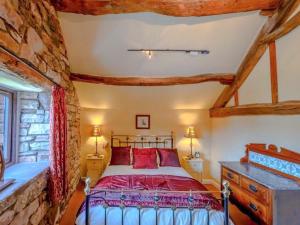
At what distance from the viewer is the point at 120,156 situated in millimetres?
4711

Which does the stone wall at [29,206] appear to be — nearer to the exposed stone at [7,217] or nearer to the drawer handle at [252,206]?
the exposed stone at [7,217]

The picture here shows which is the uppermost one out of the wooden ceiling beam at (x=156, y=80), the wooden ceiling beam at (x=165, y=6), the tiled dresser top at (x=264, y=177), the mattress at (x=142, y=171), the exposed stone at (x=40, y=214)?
the wooden ceiling beam at (x=165, y=6)

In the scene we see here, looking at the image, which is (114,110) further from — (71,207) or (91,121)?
(71,207)

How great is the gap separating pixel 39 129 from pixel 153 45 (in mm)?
1995

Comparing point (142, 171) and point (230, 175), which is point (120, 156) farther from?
point (230, 175)

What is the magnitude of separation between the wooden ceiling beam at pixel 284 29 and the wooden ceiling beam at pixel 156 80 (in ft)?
3.81

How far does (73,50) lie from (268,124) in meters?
3.08

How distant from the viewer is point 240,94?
432 cm

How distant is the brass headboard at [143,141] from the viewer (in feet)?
17.9

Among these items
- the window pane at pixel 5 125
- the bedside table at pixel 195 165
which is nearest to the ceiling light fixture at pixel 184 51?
the window pane at pixel 5 125

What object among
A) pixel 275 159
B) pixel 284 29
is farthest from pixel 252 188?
pixel 284 29

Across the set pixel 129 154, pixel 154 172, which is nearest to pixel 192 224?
pixel 154 172

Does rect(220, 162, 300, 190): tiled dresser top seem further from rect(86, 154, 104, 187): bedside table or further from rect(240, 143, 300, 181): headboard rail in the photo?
rect(86, 154, 104, 187): bedside table

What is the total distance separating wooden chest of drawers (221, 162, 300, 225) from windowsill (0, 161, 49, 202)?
2.33 meters
